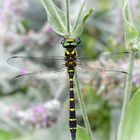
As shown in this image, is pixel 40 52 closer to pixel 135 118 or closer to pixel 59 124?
pixel 59 124

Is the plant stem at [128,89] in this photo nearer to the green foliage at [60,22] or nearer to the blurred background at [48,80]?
the green foliage at [60,22]

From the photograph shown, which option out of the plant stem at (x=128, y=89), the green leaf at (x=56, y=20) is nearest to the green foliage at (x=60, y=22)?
the green leaf at (x=56, y=20)

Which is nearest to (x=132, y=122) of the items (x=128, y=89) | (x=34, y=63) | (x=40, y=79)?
(x=128, y=89)

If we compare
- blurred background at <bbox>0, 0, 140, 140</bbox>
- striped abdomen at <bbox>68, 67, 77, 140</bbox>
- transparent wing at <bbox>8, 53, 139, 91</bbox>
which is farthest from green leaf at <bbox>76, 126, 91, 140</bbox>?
blurred background at <bbox>0, 0, 140, 140</bbox>

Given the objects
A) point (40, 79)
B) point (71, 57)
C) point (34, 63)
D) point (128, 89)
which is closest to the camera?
point (128, 89)

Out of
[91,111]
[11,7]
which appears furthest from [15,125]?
[11,7]

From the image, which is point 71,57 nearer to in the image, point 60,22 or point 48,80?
point 60,22

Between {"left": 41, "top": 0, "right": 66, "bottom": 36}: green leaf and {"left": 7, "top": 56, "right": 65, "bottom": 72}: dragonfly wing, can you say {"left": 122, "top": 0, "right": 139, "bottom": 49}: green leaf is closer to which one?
{"left": 41, "top": 0, "right": 66, "bottom": 36}: green leaf
